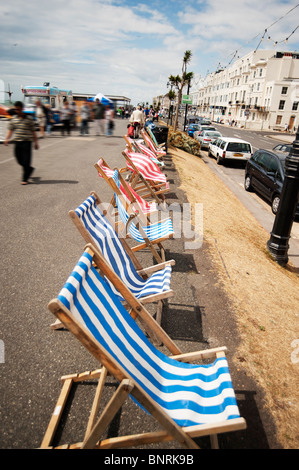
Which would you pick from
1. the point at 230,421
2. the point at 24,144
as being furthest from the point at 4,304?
the point at 24,144

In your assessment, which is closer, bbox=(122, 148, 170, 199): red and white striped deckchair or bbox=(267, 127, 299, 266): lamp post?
bbox=(267, 127, 299, 266): lamp post

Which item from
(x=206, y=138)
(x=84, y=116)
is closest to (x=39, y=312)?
(x=84, y=116)

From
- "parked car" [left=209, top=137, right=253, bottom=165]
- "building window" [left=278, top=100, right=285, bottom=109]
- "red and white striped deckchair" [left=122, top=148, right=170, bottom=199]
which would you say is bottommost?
"parked car" [left=209, top=137, right=253, bottom=165]

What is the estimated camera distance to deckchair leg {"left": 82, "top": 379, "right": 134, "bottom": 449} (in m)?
1.55

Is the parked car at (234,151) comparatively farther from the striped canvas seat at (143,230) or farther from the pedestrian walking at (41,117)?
the striped canvas seat at (143,230)

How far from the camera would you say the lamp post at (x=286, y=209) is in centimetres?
491

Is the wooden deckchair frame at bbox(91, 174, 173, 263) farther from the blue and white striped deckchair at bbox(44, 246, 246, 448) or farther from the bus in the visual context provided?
the bus

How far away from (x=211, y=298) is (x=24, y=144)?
220 inches

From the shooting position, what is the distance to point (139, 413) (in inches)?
87.9

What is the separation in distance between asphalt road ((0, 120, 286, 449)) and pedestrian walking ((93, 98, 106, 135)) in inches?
550

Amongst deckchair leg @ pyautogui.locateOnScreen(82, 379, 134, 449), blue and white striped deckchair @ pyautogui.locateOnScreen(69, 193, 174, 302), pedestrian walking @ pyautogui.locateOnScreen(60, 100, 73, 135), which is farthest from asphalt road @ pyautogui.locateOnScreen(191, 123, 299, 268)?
pedestrian walking @ pyautogui.locateOnScreen(60, 100, 73, 135)

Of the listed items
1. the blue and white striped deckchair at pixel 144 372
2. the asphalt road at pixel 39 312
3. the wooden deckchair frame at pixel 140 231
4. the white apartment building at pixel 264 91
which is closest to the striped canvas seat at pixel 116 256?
the wooden deckchair frame at pixel 140 231

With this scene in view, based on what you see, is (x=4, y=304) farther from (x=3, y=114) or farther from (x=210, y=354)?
(x=3, y=114)

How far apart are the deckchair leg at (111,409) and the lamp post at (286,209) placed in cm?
462
